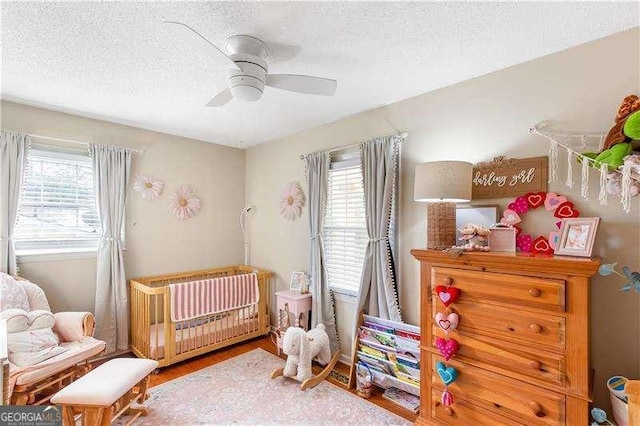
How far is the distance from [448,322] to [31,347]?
2801 millimetres

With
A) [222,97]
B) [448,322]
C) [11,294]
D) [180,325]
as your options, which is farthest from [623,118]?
[11,294]

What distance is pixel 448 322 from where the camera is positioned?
1798 millimetres

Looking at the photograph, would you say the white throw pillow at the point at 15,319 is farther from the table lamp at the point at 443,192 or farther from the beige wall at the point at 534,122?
the table lamp at the point at 443,192

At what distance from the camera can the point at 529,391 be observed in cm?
157

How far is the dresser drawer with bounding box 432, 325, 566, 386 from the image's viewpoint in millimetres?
1500

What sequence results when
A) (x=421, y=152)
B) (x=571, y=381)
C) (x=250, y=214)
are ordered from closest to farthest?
(x=571, y=381)
(x=421, y=152)
(x=250, y=214)

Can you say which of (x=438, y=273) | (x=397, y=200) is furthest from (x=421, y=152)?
(x=438, y=273)

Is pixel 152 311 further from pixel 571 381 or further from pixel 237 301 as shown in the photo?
pixel 571 381

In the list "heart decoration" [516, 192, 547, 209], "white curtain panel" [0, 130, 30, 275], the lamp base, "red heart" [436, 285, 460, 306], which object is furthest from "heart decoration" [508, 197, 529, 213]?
"white curtain panel" [0, 130, 30, 275]

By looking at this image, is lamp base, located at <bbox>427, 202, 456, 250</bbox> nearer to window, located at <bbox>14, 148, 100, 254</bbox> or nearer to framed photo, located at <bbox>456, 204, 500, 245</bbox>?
framed photo, located at <bbox>456, 204, 500, 245</bbox>

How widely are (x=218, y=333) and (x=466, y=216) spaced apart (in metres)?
2.73

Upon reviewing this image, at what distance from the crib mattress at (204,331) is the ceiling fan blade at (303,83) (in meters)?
2.42

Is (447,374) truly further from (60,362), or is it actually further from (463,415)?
(60,362)

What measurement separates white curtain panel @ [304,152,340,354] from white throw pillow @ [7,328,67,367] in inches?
81.8
